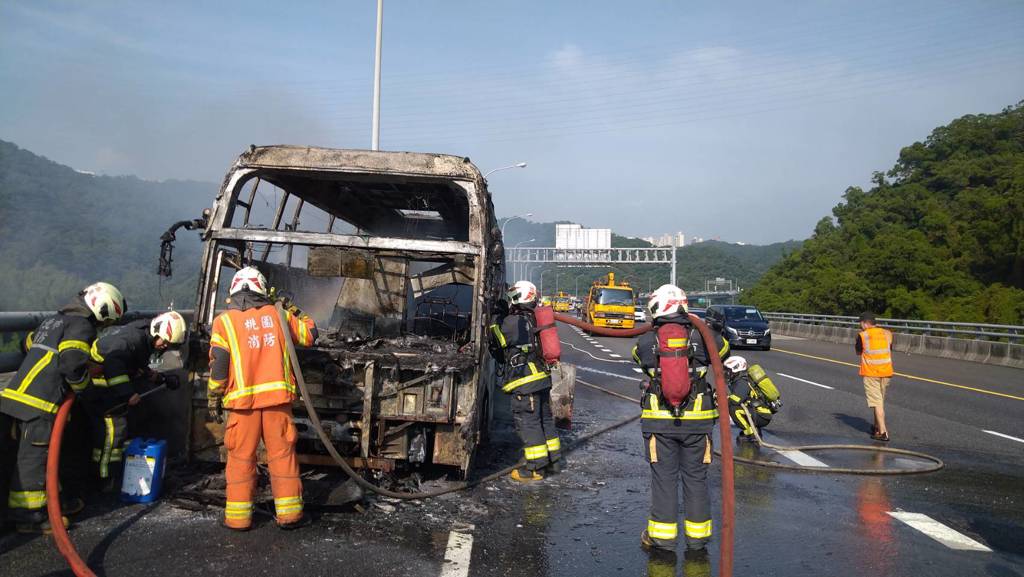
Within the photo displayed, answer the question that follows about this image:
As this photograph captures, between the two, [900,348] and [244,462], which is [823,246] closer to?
[900,348]

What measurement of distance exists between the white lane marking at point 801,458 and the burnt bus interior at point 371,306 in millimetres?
3391

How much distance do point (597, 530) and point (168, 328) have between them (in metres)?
3.37

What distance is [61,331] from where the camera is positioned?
5.05m

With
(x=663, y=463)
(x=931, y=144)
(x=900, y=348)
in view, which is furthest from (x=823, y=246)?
(x=663, y=463)

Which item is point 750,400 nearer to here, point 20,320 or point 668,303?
point 668,303

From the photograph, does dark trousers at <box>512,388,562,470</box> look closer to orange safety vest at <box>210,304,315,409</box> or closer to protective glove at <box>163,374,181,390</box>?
orange safety vest at <box>210,304,315,409</box>

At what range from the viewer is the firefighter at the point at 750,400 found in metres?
8.79

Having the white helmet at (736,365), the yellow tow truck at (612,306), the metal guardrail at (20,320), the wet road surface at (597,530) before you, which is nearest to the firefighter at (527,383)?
the wet road surface at (597,530)

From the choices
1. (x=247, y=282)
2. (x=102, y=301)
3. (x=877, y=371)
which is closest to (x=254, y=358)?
(x=247, y=282)

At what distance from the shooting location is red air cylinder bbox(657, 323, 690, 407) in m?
4.90

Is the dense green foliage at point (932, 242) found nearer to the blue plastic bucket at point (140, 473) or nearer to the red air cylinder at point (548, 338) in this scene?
the red air cylinder at point (548, 338)

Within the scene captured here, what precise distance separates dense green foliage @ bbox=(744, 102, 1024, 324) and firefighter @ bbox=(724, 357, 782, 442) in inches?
993

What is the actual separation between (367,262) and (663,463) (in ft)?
12.1

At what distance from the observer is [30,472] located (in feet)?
16.0
